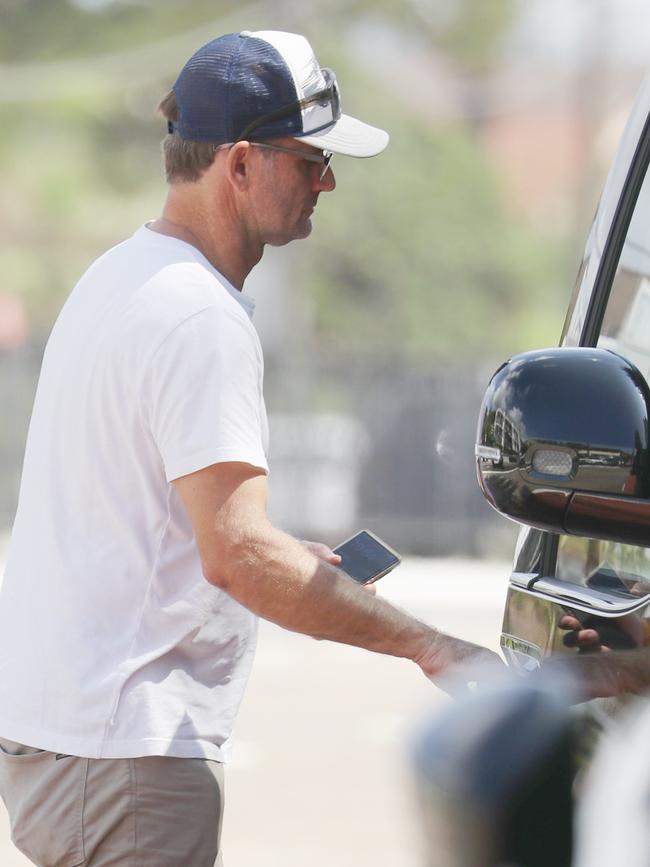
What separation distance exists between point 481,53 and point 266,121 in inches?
1182

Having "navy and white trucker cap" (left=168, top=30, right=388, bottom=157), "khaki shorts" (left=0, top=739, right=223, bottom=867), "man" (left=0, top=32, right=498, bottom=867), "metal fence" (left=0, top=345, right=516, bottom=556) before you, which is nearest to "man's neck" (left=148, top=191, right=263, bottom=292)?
"man" (left=0, top=32, right=498, bottom=867)

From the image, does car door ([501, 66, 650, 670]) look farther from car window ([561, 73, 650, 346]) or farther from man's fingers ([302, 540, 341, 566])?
man's fingers ([302, 540, 341, 566])

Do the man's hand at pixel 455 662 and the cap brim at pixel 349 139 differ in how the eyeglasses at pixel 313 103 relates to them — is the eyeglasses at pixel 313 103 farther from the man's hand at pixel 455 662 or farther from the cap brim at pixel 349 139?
the man's hand at pixel 455 662

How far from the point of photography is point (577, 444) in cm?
196

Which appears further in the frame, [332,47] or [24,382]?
[332,47]

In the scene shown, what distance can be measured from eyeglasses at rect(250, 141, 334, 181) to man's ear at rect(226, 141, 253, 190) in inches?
0.7

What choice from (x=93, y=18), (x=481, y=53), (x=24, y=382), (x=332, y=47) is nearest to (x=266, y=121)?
(x=24, y=382)

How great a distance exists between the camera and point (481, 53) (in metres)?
31.3

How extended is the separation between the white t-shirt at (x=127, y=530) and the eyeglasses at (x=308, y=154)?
23cm

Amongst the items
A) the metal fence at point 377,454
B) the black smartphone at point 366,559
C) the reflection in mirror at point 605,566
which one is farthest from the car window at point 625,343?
the metal fence at point 377,454

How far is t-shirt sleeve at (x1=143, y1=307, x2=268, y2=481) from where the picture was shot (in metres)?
2.24

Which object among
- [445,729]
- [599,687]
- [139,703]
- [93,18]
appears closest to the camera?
[445,729]

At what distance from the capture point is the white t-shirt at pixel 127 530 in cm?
228

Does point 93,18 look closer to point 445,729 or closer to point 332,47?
point 332,47
